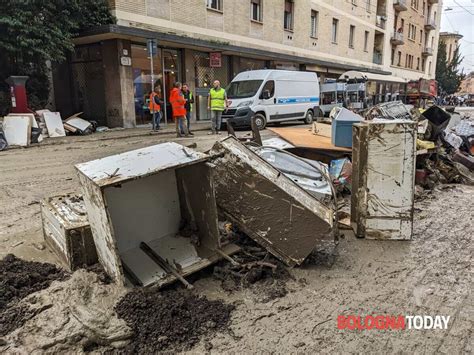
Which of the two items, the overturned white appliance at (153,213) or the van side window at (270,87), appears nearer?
the overturned white appliance at (153,213)

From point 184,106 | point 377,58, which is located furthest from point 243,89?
point 377,58

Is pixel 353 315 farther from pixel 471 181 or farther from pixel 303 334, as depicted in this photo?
pixel 471 181

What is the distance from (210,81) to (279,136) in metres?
13.5

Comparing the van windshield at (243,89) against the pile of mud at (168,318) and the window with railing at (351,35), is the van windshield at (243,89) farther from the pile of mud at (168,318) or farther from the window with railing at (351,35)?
the window with railing at (351,35)

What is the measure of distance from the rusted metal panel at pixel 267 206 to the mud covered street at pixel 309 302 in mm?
335

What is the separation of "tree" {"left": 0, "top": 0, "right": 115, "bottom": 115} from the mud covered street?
31.9 feet

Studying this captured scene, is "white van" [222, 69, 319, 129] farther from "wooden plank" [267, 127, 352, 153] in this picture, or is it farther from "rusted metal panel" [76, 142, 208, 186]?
"rusted metal panel" [76, 142, 208, 186]

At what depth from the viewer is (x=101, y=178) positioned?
3020mm

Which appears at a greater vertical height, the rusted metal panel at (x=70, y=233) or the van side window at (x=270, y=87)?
the van side window at (x=270, y=87)

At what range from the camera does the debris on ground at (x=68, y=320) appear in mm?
2670

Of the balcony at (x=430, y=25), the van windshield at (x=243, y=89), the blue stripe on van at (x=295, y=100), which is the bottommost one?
the blue stripe on van at (x=295, y=100)

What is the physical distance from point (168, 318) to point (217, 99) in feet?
39.0

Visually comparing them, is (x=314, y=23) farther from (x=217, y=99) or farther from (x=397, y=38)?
(x=217, y=99)

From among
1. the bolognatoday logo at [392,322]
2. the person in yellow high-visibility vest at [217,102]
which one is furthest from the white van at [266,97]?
the bolognatoday logo at [392,322]
